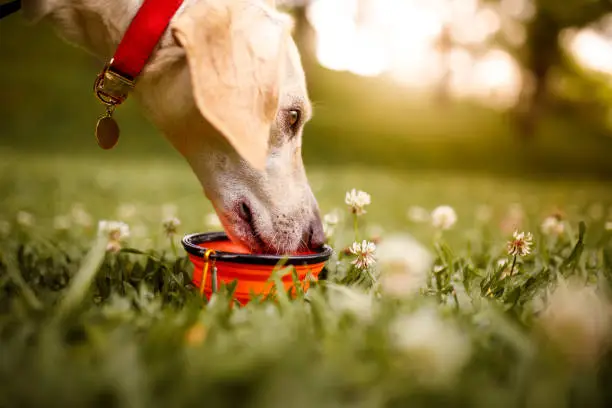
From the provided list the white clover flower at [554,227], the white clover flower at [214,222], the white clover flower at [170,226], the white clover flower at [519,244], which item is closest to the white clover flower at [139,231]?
the white clover flower at [214,222]

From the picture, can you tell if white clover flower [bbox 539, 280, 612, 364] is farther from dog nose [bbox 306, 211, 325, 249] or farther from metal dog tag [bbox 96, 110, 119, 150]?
metal dog tag [bbox 96, 110, 119, 150]

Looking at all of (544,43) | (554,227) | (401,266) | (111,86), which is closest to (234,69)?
(111,86)

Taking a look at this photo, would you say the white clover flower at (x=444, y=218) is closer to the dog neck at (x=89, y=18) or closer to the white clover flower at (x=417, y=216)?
the white clover flower at (x=417, y=216)

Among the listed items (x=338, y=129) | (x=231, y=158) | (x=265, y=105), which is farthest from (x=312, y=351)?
(x=338, y=129)

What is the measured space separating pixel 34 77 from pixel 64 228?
470 inches

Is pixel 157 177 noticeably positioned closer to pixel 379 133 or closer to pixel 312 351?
pixel 312 351

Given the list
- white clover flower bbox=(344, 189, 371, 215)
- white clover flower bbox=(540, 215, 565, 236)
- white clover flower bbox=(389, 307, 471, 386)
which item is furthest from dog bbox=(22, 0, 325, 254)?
white clover flower bbox=(540, 215, 565, 236)

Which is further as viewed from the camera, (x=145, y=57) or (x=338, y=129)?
(x=338, y=129)

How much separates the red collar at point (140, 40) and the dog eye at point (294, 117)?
555mm

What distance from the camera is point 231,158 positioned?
2.00 metres

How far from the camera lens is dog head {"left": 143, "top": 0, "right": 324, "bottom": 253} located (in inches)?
65.0

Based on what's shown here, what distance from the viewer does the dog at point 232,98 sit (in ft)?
5.45

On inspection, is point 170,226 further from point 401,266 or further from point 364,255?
point 401,266

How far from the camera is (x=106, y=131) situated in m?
2.24
